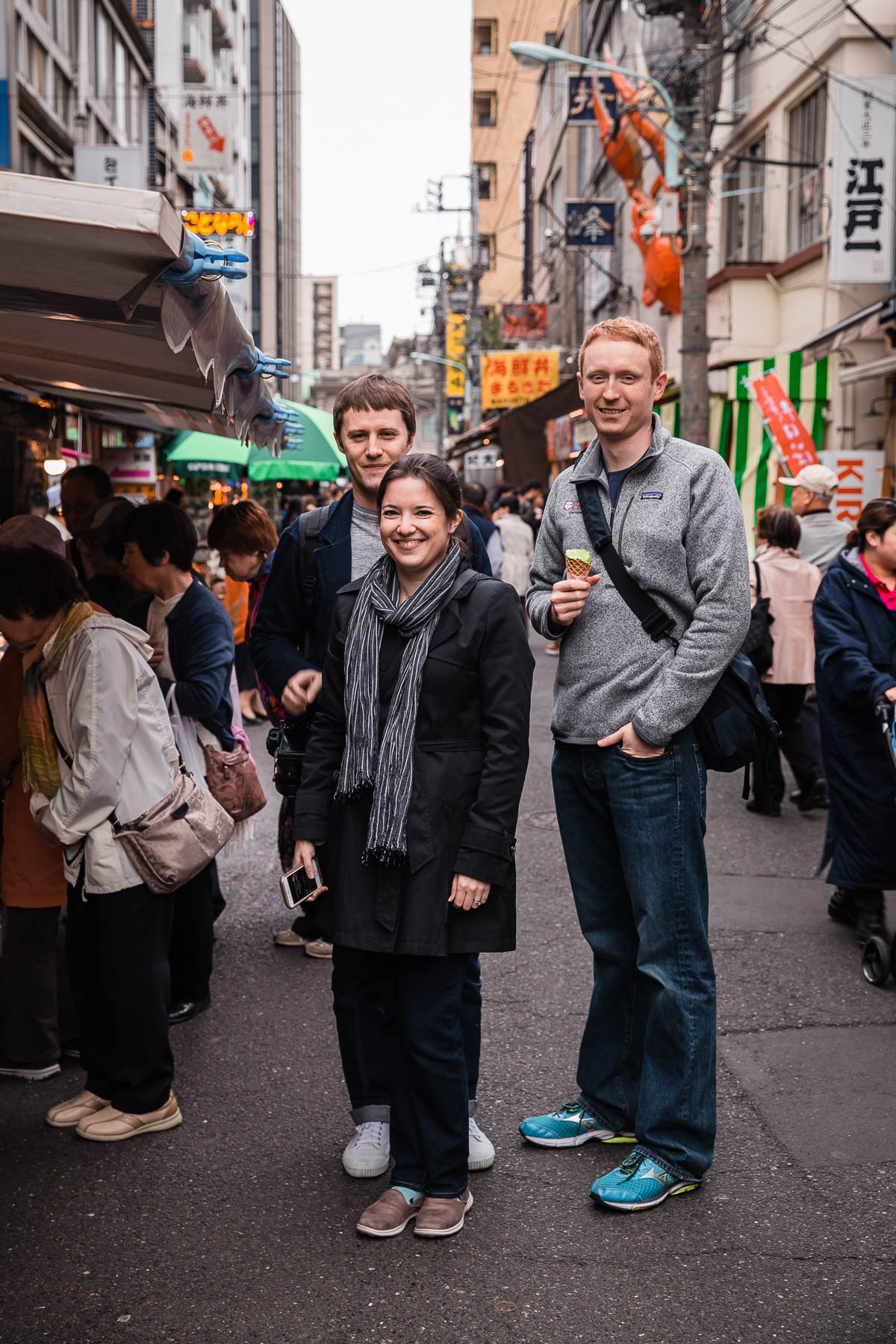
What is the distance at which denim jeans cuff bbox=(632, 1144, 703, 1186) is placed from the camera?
357 cm

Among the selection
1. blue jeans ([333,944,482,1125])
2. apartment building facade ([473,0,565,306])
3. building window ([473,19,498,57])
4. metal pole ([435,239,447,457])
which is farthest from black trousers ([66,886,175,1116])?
building window ([473,19,498,57])

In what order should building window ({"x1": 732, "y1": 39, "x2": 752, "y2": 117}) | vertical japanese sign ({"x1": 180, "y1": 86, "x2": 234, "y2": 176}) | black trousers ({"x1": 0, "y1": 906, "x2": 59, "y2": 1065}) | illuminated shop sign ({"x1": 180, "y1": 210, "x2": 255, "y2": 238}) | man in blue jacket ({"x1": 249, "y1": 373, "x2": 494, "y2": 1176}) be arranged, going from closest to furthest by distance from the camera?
1. man in blue jacket ({"x1": 249, "y1": 373, "x2": 494, "y2": 1176})
2. black trousers ({"x1": 0, "y1": 906, "x2": 59, "y2": 1065})
3. illuminated shop sign ({"x1": 180, "y1": 210, "x2": 255, "y2": 238})
4. building window ({"x1": 732, "y1": 39, "x2": 752, "y2": 117})
5. vertical japanese sign ({"x1": 180, "y1": 86, "x2": 234, "y2": 176})

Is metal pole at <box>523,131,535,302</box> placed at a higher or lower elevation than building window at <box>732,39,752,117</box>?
higher

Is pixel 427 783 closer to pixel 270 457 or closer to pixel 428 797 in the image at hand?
pixel 428 797

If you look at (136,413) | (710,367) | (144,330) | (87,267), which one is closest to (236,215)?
(136,413)

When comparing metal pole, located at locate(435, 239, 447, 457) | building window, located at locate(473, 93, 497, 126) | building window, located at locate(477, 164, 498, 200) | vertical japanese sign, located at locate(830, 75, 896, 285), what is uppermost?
building window, located at locate(473, 93, 497, 126)

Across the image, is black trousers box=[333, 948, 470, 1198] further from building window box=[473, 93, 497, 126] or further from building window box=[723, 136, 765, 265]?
building window box=[473, 93, 497, 126]

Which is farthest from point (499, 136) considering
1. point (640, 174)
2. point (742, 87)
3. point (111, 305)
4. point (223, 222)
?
point (111, 305)

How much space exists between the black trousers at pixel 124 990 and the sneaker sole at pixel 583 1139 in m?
1.16

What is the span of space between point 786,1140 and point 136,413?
7717 mm

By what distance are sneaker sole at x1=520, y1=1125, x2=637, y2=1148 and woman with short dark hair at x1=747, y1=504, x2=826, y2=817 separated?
4.70m

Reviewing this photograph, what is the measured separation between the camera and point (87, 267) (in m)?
3.03

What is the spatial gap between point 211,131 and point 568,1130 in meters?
23.1

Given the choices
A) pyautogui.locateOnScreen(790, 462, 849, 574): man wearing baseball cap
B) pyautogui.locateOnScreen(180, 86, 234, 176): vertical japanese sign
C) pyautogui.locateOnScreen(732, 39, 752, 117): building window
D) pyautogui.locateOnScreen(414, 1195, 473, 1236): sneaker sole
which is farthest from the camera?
pyautogui.locateOnScreen(180, 86, 234, 176): vertical japanese sign
